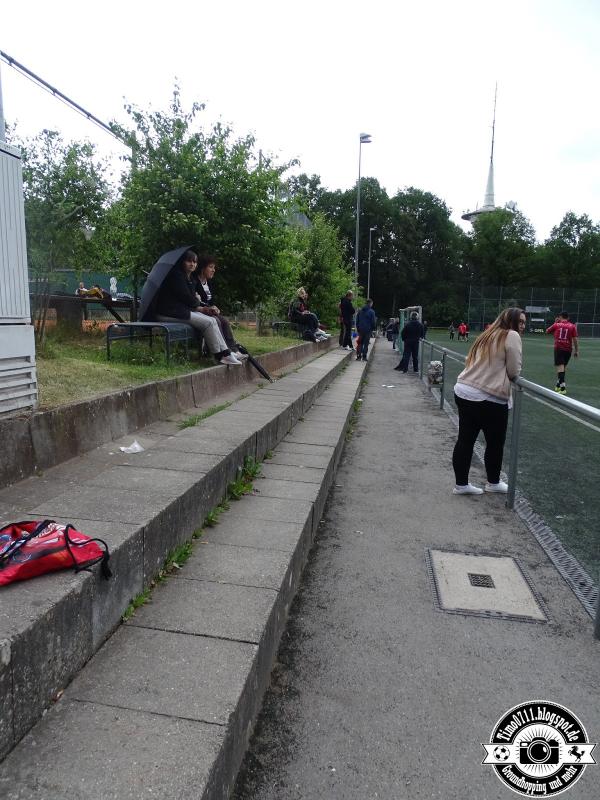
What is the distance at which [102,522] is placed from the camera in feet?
8.29

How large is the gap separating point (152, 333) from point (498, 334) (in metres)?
4.33

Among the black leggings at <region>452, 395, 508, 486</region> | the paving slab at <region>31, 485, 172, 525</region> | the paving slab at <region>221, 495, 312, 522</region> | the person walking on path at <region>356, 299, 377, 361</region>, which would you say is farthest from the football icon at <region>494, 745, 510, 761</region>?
the person walking on path at <region>356, 299, 377, 361</region>

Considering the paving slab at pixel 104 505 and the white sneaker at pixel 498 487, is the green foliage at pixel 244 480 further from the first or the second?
the white sneaker at pixel 498 487

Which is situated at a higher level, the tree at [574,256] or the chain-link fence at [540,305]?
the tree at [574,256]

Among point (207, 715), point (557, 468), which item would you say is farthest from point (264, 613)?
point (557, 468)

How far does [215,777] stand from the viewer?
166 centimetres

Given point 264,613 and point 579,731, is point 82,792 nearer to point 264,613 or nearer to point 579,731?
point 264,613

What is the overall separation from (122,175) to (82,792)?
929 cm

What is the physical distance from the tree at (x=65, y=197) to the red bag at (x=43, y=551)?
9.12 meters

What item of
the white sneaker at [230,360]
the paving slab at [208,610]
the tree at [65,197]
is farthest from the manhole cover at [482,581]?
the tree at [65,197]

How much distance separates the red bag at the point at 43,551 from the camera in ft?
6.44

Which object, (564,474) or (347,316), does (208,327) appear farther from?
(347,316)

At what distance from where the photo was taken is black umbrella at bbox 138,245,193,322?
23.7 ft

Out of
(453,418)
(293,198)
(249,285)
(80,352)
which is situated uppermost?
(293,198)
